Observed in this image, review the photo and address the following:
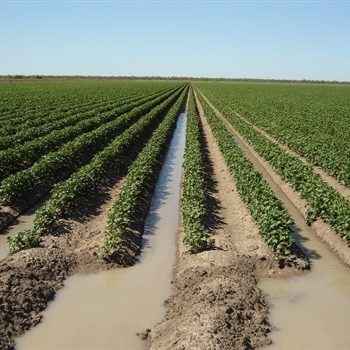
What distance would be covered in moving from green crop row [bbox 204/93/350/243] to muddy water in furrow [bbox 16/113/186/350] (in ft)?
14.5

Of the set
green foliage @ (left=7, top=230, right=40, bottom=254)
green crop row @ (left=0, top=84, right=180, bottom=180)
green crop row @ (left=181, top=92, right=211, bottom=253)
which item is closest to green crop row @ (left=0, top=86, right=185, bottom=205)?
green crop row @ (left=0, top=84, right=180, bottom=180)

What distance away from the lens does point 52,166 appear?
15.3m

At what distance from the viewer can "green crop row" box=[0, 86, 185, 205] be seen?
12508 mm

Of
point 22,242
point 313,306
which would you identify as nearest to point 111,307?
point 22,242

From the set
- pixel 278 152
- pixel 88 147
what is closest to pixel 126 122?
pixel 88 147

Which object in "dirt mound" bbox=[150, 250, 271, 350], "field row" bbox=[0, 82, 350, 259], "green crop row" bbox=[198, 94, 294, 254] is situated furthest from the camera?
"field row" bbox=[0, 82, 350, 259]

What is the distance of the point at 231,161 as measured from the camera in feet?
55.8

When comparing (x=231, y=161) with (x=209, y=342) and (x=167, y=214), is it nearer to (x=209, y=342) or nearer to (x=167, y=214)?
(x=167, y=214)

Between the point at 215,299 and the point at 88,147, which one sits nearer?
the point at 215,299

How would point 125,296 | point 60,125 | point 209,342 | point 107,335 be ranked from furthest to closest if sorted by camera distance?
1. point 60,125
2. point 125,296
3. point 107,335
4. point 209,342

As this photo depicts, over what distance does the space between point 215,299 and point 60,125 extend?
Answer: 21.1 meters

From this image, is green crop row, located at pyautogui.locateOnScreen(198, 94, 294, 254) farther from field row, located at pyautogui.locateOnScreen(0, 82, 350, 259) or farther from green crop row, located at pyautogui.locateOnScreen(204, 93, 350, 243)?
green crop row, located at pyautogui.locateOnScreen(204, 93, 350, 243)

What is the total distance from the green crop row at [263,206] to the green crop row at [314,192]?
1.03 meters

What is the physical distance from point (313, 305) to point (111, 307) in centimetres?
396
